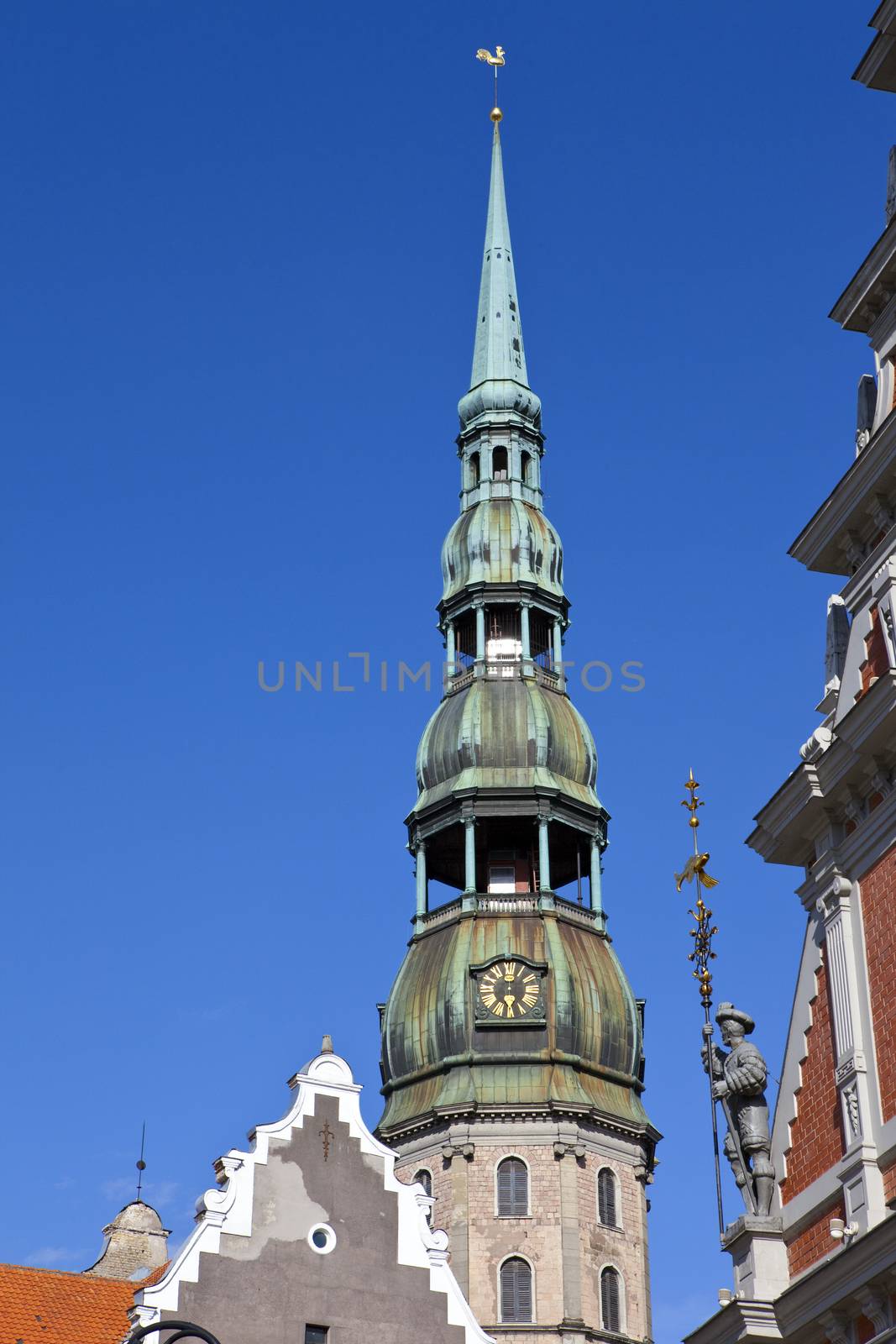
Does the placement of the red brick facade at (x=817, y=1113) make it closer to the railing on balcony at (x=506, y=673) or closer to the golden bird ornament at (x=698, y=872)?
the golden bird ornament at (x=698, y=872)

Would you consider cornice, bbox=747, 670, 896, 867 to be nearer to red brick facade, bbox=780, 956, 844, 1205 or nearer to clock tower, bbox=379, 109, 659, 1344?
red brick facade, bbox=780, 956, 844, 1205

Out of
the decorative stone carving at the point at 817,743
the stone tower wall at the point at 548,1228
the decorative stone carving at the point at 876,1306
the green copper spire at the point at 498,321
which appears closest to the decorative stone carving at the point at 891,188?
the decorative stone carving at the point at 817,743

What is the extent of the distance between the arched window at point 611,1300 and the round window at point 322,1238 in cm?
1873

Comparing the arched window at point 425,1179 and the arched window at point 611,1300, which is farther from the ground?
the arched window at point 425,1179

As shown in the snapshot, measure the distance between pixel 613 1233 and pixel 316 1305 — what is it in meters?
20.3

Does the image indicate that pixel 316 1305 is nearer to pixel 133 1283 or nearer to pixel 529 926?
pixel 133 1283

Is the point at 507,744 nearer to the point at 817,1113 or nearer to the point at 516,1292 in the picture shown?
the point at 516,1292

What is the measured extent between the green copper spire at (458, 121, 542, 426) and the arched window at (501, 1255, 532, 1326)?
25295 mm

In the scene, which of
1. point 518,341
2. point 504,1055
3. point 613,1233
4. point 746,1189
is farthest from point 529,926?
point 746,1189

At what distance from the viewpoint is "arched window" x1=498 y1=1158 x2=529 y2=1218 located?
1944 inches

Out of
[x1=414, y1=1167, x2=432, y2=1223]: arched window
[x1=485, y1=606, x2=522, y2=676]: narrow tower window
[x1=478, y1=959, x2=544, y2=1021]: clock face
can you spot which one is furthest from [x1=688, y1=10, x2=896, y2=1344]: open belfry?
[x1=485, y1=606, x2=522, y2=676]: narrow tower window

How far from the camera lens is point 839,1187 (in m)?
19.6

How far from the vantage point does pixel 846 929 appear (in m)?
20.5

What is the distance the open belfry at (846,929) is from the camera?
19125 millimetres
